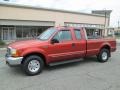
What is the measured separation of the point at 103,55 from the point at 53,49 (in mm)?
3477

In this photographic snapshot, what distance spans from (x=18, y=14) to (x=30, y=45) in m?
21.9

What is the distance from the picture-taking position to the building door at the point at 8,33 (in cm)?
2722

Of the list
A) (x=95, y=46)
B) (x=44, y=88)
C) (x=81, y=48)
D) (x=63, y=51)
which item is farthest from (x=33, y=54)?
(x=95, y=46)

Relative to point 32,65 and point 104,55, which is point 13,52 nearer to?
point 32,65

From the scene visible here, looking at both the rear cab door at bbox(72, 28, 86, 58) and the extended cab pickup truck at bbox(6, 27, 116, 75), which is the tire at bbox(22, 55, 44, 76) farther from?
the rear cab door at bbox(72, 28, 86, 58)

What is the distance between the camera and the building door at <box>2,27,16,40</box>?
27220mm

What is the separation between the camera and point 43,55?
667 cm

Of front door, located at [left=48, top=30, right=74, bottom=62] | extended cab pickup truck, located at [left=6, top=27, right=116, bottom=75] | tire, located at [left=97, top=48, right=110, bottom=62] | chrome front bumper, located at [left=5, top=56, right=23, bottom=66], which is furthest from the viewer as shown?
tire, located at [left=97, top=48, right=110, bottom=62]

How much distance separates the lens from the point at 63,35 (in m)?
7.32

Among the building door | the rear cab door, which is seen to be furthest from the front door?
the building door

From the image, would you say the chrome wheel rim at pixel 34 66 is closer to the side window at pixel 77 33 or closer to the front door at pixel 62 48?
the front door at pixel 62 48

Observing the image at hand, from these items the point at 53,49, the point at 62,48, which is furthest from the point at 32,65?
the point at 62,48

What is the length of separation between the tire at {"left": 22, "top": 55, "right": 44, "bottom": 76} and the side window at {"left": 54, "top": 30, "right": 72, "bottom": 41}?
1232 millimetres

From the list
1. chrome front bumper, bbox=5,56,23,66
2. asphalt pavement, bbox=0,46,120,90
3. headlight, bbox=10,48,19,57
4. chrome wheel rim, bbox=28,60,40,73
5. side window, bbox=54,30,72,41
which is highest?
side window, bbox=54,30,72,41
